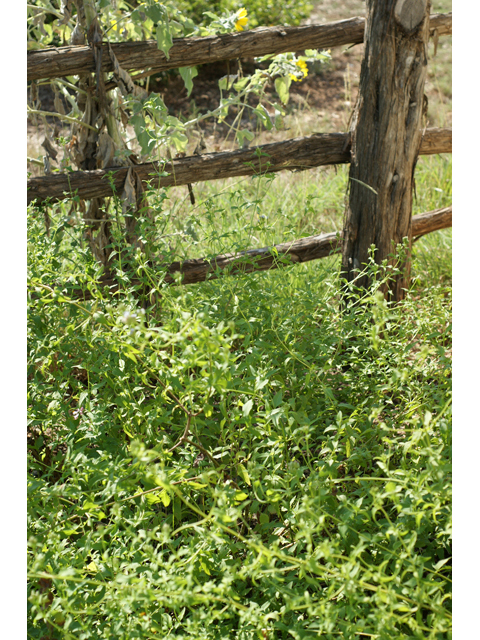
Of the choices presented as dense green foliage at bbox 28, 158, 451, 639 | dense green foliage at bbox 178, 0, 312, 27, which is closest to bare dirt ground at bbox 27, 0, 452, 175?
dense green foliage at bbox 178, 0, 312, 27

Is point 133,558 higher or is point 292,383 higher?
point 292,383

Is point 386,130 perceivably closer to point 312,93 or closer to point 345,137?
point 345,137

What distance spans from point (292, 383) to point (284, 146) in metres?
1.23

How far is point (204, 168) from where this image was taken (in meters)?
2.47

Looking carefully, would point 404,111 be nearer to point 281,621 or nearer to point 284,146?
point 284,146

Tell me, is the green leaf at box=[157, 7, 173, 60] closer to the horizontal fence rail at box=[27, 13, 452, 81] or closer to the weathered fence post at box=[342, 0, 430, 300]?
the horizontal fence rail at box=[27, 13, 452, 81]

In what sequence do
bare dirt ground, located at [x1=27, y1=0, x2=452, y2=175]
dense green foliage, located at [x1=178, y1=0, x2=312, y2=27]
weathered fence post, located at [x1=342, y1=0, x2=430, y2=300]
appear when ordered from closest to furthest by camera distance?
weathered fence post, located at [x1=342, y1=0, x2=430, y2=300]
bare dirt ground, located at [x1=27, y1=0, x2=452, y2=175]
dense green foliage, located at [x1=178, y1=0, x2=312, y2=27]

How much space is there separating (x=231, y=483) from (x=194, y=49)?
74.3 inches

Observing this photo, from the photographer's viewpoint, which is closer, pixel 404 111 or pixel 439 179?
pixel 404 111

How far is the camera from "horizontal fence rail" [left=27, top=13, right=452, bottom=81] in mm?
2279

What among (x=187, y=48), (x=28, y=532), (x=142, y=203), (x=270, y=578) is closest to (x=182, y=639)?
(x=270, y=578)

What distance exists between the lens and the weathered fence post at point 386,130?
7.39 feet

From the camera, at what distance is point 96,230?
2.80 metres

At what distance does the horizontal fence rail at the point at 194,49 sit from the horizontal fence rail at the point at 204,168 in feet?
Result: 1.37
